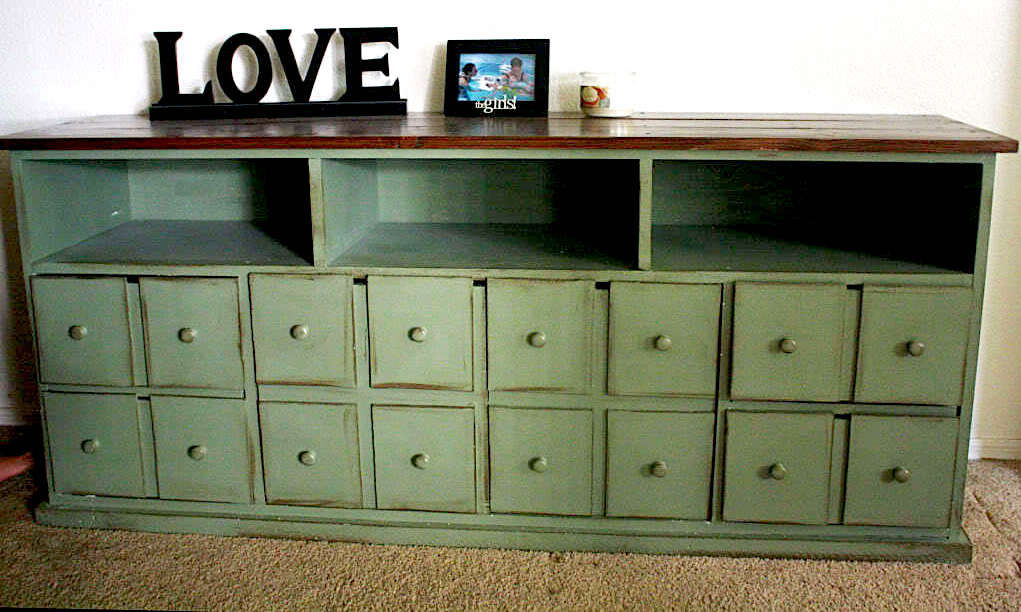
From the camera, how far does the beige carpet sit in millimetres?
1945

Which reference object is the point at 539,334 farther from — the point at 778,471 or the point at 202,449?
the point at 202,449

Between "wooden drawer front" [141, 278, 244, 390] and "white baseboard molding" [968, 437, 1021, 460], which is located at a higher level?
"wooden drawer front" [141, 278, 244, 390]

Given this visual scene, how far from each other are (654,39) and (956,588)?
4.44ft

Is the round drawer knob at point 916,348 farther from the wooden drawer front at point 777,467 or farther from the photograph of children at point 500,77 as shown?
the photograph of children at point 500,77

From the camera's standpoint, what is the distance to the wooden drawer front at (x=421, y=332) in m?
2.03

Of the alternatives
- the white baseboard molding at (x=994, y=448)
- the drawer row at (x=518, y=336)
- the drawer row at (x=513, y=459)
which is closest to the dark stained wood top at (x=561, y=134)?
the drawer row at (x=518, y=336)

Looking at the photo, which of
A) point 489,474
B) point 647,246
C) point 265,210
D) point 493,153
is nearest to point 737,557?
point 489,474

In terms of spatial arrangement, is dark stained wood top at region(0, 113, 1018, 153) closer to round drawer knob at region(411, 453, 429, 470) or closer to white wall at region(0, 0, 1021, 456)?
white wall at region(0, 0, 1021, 456)

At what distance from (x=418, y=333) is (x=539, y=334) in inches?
9.7

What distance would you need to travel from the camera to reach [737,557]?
6.87 feet

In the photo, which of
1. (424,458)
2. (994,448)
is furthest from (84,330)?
(994,448)

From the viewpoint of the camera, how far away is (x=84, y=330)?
213 centimetres

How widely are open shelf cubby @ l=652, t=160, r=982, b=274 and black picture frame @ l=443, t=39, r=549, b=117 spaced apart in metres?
0.35

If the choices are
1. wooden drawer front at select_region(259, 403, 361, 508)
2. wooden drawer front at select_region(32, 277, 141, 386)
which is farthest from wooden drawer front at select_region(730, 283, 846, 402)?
wooden drawer front at select_region(32, 277, 141, 386)
